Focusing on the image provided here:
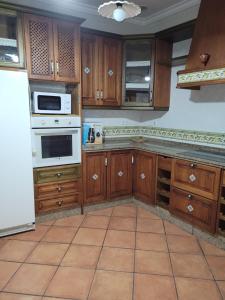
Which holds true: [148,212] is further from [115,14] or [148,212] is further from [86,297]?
[115,14]

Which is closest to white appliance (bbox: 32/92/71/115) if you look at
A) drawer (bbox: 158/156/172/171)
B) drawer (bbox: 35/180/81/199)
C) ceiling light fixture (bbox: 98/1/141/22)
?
drawer (bbox: 35/180/81/199)

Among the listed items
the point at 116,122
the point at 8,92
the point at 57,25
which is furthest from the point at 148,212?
the point at 57,25

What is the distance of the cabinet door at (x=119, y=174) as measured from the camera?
3155 mm

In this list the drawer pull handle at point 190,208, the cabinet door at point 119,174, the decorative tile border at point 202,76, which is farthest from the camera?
the cabinet door at point 119,174

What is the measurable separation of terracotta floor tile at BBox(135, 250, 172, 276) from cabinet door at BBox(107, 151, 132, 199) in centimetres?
110

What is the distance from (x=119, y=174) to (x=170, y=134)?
965mm

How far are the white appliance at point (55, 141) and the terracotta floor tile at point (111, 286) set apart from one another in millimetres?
1339

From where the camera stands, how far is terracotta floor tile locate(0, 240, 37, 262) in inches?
84.4

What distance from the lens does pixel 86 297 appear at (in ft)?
5.56

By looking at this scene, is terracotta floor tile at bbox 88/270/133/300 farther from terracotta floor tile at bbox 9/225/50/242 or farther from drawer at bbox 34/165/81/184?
drawer at bbox 34/165/81/184

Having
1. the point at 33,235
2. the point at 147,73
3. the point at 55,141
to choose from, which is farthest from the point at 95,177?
the point at 147,73

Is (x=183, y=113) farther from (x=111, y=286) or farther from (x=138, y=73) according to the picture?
(x=111, y=286)

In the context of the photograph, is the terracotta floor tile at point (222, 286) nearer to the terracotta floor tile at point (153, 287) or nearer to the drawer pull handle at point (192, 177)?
the terracotta floor tile at point (153, 287)

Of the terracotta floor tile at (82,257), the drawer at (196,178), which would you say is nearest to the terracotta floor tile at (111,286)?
the terracotta floor tile at (82,257)
